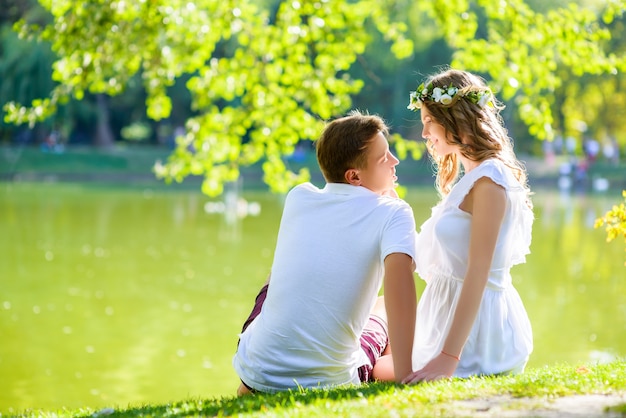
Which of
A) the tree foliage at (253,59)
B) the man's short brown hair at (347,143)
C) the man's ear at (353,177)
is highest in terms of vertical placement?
the tree foliage at (253,59)

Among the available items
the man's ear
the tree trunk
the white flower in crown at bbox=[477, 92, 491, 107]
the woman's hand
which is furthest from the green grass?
the tree trunk

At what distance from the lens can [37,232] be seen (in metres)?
16.4

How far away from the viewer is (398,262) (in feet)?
9.91

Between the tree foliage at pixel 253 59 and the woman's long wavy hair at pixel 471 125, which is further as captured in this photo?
the tree foliage at pixel 253 59

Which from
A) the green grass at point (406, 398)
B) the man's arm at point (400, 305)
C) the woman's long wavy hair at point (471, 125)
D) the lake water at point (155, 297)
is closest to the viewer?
the green grass at point (406, 398)

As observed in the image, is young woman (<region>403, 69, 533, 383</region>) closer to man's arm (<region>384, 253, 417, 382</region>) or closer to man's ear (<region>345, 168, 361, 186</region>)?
man's arm (<region>384, 253, 417, 382</region>)

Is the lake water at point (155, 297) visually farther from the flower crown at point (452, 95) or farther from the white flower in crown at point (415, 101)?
the flower crown at point (452, 95)

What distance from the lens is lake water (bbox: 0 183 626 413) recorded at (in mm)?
7652

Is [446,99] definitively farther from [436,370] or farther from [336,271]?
[436,370]

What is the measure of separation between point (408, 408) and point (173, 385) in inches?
197

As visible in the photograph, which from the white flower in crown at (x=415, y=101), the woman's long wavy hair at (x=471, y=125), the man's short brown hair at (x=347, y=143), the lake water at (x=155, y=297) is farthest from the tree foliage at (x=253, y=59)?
the man's short brown hair at (x=347, y=143)

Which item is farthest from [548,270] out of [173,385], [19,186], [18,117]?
[19,186]

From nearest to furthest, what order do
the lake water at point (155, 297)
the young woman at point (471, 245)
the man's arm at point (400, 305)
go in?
the man's arm at point (400, 305), the young woman at point (471, 245), the lake water at point (155, 297)

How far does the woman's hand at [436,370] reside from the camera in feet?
10.5
